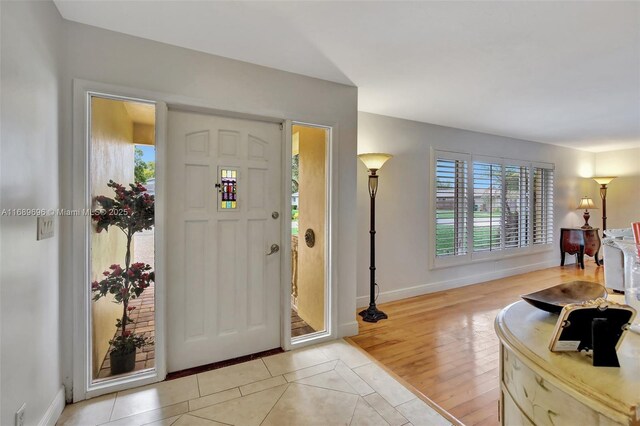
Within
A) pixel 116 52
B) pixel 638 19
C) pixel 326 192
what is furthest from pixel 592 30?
pixel 116 52

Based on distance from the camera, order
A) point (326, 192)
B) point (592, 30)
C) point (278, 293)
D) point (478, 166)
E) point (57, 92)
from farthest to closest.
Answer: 1. point (478, 166)
2. point (326, 192)
3. point (278, 293)
4. point (592, 30)
5. point (57, 92)

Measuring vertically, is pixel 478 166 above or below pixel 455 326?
above

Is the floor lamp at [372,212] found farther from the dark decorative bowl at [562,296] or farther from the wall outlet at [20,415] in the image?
the wall outlet at [20,415]

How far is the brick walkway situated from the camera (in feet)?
7.08

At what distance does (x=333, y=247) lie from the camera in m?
2.78

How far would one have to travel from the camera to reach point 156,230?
7.04 feet

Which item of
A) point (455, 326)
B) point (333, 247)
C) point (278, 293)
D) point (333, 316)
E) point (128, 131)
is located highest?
point (128, 131)

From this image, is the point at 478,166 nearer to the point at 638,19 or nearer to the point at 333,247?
the point at 638,19

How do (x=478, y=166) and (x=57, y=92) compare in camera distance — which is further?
(x=478, y=166)

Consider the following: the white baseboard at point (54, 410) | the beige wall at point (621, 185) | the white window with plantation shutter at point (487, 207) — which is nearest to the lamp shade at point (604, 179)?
the beige wall at point (621, 185)

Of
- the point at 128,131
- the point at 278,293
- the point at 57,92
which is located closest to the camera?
the point at 57,92

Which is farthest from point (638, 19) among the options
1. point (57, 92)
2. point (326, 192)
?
point (57, 92)

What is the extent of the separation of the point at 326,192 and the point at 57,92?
6.63 ft

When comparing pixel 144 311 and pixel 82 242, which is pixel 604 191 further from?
pixel 82 242
